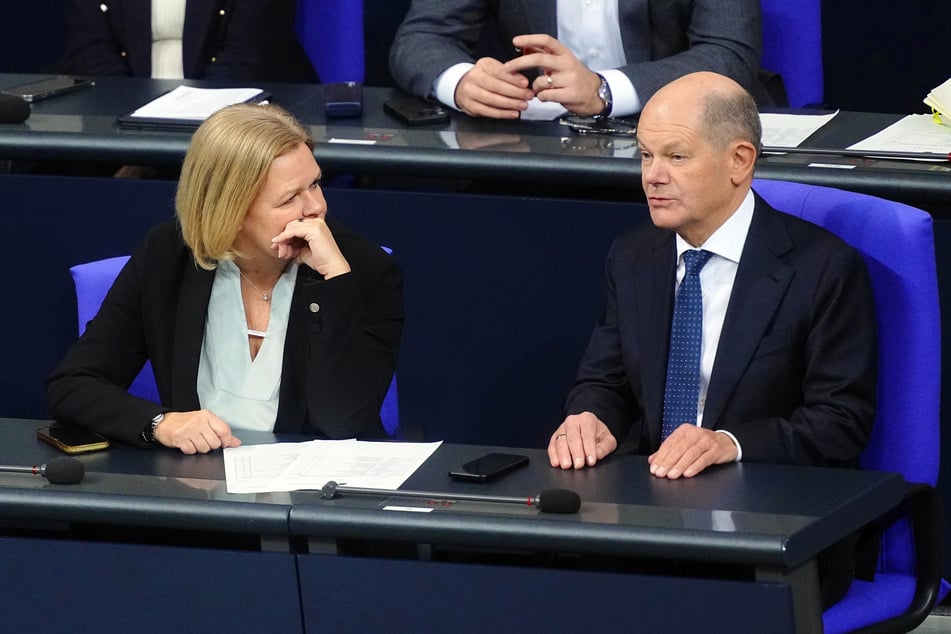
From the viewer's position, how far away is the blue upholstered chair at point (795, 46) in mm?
3713

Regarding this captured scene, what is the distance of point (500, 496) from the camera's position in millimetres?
1982

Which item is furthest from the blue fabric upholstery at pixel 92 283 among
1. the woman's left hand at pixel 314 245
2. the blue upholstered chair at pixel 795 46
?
the blue upholstered chair at pixel 795 46

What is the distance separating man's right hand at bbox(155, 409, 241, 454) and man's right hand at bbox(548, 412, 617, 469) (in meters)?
0.47

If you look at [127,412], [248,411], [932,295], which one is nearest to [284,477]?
[127,412]

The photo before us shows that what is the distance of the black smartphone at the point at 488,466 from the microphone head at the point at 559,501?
0.15m

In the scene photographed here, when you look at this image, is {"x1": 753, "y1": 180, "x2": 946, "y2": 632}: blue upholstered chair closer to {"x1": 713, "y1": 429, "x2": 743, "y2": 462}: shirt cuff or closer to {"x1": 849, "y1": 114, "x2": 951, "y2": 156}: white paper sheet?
{"x1": 713, "y1": 429, "x2": 743, "y2": 462}: shirt cuff

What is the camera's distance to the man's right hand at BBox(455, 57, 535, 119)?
3.31 m

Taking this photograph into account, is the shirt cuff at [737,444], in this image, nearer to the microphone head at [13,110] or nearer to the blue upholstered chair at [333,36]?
the microphone head at [13,110]

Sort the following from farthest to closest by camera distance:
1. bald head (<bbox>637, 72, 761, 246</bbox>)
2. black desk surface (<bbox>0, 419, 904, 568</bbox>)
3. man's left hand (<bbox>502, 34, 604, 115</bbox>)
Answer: man's left hand (<bbox>502, 34, 604, 115</bbox>) < bald head (<bbox>637, 72, 761, 246</bbox>) < black desk surface (<bbox>0, 419, 904, 568</bbox>)

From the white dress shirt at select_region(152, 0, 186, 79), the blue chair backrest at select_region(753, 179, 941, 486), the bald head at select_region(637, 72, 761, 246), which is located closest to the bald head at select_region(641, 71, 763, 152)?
the bald head at select_region(637, 72, 761, 246)

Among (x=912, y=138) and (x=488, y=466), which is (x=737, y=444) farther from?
(x=912, y=138)

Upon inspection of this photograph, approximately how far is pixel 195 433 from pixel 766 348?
0.87 meters

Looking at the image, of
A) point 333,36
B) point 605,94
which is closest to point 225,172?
point 605,94

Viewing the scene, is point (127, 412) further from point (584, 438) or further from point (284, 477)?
point (584, 438)
